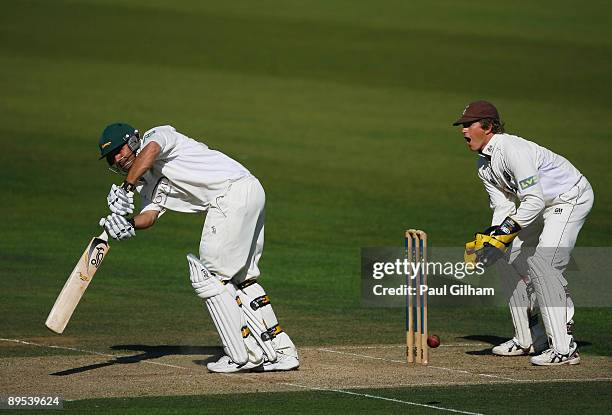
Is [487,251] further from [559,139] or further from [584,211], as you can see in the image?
[559,139]

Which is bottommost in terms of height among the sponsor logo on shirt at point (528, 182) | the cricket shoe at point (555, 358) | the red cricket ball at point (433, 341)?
the cricket shoe at point (555, 358)

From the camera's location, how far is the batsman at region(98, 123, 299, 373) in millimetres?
8562

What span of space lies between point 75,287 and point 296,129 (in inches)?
614

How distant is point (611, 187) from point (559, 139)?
4069 millimetres

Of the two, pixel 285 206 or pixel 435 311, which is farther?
pixel 285 206

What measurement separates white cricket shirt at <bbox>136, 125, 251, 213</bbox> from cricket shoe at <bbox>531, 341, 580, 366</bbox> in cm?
235

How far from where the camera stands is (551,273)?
911cm

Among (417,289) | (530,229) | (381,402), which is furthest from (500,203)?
(381,402)

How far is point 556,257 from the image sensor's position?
917cm

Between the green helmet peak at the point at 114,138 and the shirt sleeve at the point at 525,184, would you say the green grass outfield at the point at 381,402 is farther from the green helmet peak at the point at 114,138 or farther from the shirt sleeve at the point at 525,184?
the green helmet peak at the point at 114,138

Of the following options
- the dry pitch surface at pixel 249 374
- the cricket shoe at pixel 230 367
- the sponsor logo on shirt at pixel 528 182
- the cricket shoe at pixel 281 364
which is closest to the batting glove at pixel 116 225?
the dry pitch surface at pixel 249 374

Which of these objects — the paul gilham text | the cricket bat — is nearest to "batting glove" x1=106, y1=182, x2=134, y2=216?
the cricket bat

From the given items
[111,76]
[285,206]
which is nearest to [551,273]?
[285,206]

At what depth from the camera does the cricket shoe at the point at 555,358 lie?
356 inches
